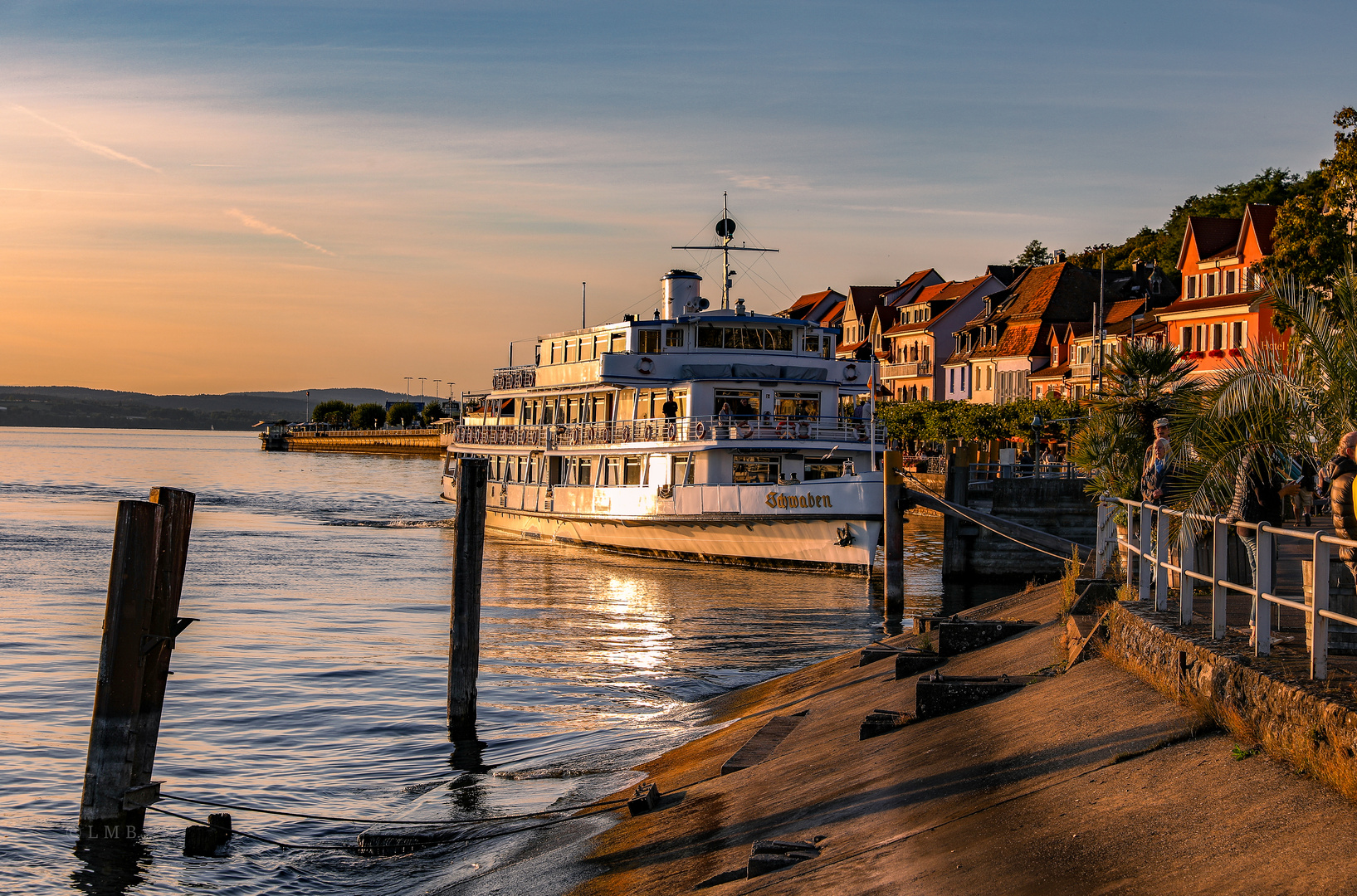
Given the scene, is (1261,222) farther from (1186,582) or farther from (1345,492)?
(1345,492)

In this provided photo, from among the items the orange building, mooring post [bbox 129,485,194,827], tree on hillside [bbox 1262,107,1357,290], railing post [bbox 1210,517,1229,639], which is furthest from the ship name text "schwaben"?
the orange building

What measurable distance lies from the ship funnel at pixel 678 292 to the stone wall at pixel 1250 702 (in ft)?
Result: 109

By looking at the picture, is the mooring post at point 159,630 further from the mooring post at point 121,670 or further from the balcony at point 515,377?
the balcony at point 515,377

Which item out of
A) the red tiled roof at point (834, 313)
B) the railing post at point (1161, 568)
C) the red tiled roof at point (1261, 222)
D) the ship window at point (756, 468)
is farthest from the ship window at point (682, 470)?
the red tiled roof at point (834, 313)

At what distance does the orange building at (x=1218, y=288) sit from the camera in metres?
54.4

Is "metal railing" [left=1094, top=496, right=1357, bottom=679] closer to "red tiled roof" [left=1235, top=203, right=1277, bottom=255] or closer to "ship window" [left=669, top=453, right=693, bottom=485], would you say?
"ship window" [left=669, top=453, right=693, bottom=485]

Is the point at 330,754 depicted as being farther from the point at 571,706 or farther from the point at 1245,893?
the point at 1245,893

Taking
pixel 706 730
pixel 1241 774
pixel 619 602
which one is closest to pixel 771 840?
pixel 1241 774

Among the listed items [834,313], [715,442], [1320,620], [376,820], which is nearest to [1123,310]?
[715,442]

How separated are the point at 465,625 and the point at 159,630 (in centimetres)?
461

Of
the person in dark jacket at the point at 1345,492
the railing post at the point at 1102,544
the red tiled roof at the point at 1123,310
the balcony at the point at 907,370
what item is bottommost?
the railing post at the point at 1102,544

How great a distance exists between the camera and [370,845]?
10.2m

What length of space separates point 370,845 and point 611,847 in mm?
2503

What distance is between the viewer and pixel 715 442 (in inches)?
1332
